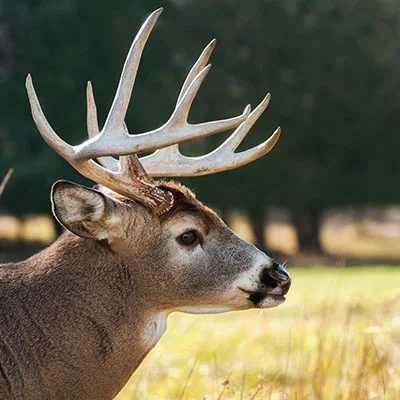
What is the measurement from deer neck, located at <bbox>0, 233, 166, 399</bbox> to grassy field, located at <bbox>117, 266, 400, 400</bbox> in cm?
73

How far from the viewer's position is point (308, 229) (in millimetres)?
32656

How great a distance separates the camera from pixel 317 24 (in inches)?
1144

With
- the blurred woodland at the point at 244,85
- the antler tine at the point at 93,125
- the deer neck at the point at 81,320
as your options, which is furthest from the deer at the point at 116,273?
the blurred woodland at the point at 244,85

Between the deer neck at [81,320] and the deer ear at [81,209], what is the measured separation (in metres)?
0.14

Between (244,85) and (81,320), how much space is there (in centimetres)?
2558

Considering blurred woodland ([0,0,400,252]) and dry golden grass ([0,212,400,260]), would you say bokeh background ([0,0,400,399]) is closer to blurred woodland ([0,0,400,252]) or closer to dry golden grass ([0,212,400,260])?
blurred woodland ([0,0,400,252])

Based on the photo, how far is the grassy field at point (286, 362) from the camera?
4867 millimetres

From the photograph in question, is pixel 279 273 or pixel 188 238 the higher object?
pixel 188 238

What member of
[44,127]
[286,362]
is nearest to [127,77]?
[44,127]

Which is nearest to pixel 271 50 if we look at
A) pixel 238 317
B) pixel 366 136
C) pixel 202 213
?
pixel 366 136

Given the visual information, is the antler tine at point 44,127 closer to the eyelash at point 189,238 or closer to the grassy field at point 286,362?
the eyelash at point 189,238

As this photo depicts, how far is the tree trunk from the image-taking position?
3200 centimetres

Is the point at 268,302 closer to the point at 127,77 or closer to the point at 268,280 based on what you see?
the point at 268,280

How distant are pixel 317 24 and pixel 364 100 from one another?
2.88 metres
